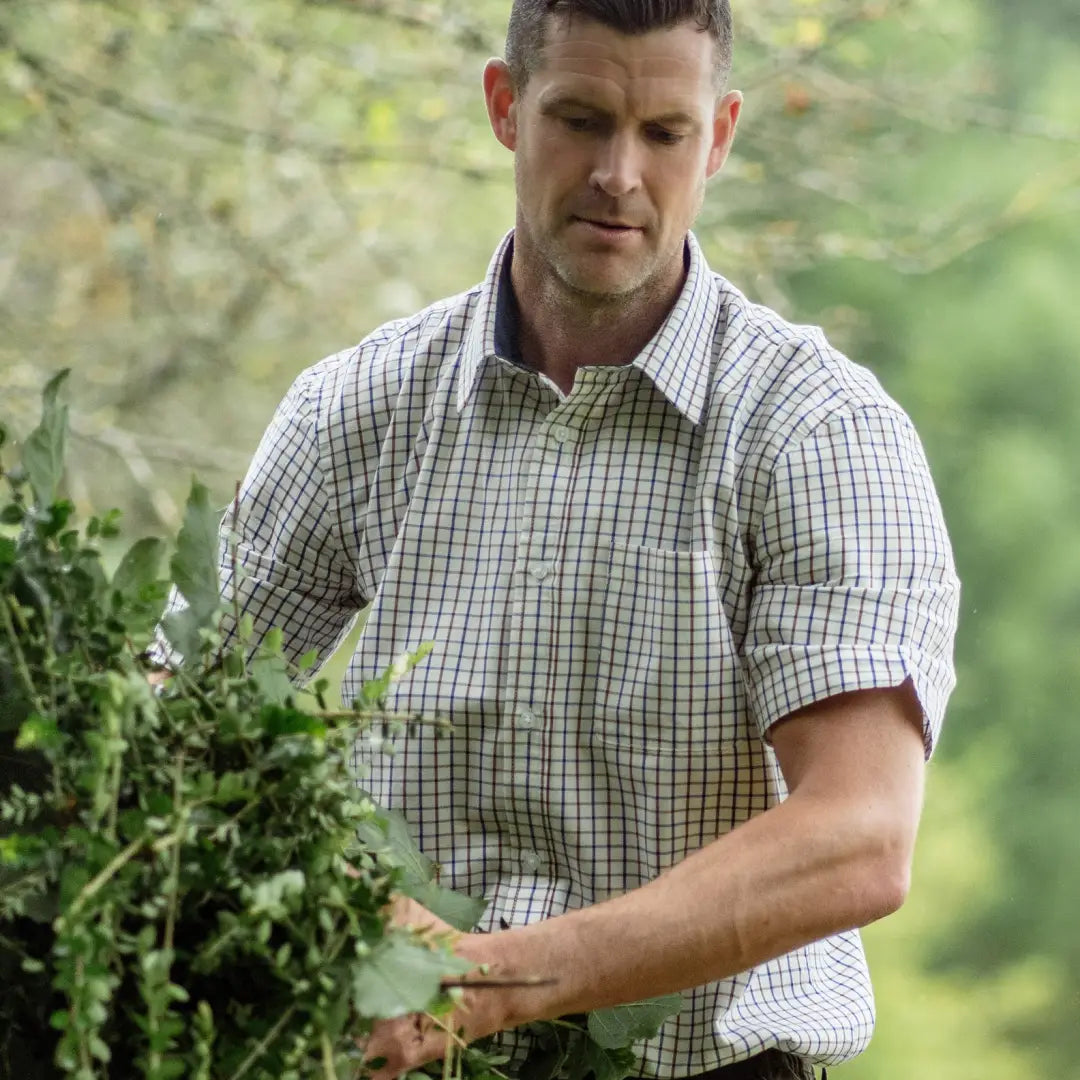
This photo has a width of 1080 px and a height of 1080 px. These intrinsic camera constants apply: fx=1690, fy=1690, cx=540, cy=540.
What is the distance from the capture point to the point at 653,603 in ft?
4.80

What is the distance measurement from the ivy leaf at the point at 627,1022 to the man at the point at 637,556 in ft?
0.48

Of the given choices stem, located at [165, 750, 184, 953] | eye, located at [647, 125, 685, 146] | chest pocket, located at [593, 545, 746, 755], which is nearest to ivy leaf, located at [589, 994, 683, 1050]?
chest pocket, located at [593, 545, 746, 755]

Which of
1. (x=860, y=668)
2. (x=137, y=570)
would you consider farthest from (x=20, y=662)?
(x=860, y=668)

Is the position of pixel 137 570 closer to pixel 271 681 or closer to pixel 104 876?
pixel 271 681

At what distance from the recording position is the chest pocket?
1444 mm

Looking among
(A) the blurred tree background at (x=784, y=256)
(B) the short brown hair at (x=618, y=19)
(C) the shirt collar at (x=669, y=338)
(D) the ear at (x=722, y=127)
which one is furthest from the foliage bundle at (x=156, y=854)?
(A) the blurred tree background at (x=784, y=256)

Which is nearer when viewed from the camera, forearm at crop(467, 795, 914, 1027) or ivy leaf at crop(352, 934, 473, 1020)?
ivy leaf at crop(352, 934, 473, 1020)

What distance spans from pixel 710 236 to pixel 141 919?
2.87m

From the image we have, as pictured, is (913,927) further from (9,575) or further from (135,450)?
(9,575)

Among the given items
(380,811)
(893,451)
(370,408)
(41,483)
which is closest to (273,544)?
(370,408)

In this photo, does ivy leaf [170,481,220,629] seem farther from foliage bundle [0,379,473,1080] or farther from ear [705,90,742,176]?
ear [705,90,742,176]

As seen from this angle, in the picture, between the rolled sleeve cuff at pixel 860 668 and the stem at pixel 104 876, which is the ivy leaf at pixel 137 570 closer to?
the stem at pixel 104 876

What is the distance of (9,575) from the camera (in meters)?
0.92

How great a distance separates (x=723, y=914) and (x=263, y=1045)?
0.46 metres
